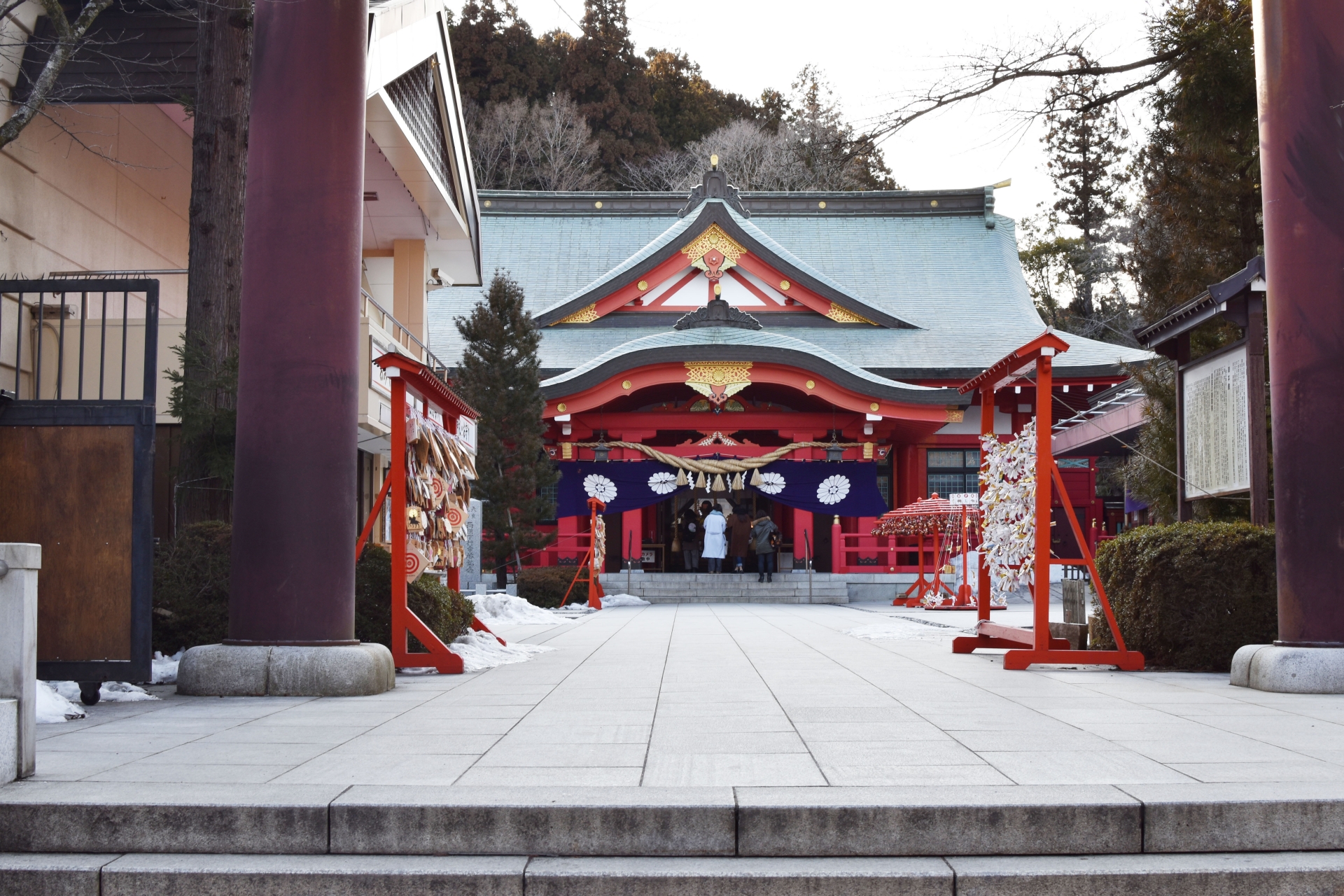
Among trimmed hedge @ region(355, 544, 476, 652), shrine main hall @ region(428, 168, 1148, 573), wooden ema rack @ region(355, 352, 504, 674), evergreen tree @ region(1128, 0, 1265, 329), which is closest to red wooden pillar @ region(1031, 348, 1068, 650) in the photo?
evergreen tree @ region(1128, 0, 1265, 329)

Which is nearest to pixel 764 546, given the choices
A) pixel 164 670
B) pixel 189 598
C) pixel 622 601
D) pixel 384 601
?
pixel 622 601

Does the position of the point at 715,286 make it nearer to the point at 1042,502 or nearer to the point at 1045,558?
the point at 1042,502

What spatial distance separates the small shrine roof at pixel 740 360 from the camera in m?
20.4

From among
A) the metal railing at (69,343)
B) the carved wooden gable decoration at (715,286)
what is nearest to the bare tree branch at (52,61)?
the metal railing at (69,343)

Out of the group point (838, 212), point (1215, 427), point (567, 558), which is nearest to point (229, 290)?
point (1215, 427)

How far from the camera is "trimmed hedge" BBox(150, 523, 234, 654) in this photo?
731cm

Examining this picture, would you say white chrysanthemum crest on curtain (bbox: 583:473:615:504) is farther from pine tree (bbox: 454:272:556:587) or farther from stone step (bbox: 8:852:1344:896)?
stone step (bbox: 8:852:1344:896)

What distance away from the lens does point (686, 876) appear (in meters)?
3.18

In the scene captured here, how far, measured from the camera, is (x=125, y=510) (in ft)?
19.6

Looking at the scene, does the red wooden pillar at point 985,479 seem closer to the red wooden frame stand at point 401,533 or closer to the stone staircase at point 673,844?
the red wooden frame stand at point 401,533

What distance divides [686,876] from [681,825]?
20 cm

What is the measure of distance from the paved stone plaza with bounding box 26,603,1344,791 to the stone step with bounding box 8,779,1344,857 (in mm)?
261

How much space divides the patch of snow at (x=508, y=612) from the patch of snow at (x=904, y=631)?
394cm

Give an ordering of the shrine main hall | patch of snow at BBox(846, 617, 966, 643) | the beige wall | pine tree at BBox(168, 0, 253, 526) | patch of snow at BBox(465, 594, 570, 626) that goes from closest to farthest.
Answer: pine tree at BBox(168, 0, 253, 526) < the beige wall < patch of snow at BBox(846, 617, 966, 643) < patch of snow at BBox(465, 594, 570, 626) < the shrine main hall
